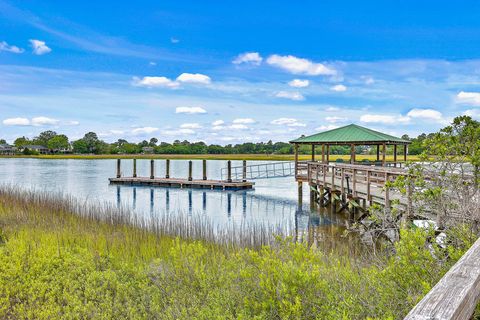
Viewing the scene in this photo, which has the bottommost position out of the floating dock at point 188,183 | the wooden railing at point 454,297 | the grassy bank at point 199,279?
the floating dock at point 188,183

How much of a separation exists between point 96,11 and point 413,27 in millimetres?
16998

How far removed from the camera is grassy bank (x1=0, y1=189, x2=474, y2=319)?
10.3ft

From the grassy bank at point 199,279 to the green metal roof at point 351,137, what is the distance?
45.0 feet

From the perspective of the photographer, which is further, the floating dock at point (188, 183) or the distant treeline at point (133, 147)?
the distant treeline at point (133, 147)

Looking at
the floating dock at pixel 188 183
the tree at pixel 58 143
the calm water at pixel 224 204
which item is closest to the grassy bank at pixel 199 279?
the calm water at pixel 224 204

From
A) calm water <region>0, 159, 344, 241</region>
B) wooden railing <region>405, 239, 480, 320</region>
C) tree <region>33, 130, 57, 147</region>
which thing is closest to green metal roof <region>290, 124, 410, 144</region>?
calm water <region>0, 159, 344, 241</region>

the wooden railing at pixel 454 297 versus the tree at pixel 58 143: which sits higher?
the tree at pixel 58 143

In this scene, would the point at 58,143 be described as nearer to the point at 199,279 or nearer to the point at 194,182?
the point at 194,182

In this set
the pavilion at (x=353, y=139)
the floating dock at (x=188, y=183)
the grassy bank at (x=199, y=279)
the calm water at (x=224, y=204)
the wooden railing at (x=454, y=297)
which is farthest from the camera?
the floating dock at (x=188, y=183)

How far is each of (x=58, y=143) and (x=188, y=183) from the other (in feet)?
300

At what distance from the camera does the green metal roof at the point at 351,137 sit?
1939 centimetres

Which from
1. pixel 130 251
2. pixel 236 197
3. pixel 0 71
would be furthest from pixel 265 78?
pixel 130 251

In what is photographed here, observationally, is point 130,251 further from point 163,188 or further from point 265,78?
point 265,78

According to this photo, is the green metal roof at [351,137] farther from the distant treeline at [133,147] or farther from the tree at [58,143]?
the tree at [58,143]
